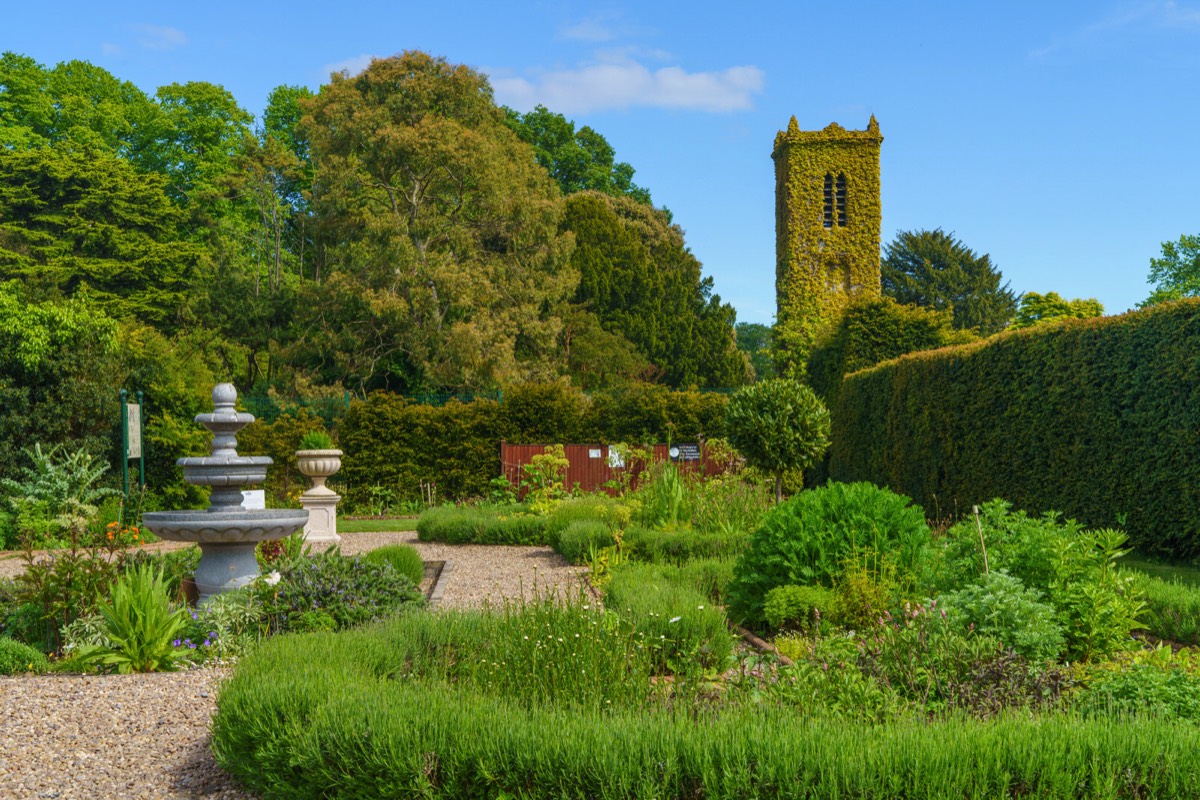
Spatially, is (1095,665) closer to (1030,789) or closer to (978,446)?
(1030,789)

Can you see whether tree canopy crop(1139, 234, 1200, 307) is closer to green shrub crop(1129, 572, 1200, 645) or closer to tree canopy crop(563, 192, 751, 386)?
tree canopy crop(563, 192, 751, 386)

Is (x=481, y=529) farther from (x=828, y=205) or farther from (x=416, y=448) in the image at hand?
(x=828, y=205)

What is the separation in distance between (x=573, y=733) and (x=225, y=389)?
5.39 m

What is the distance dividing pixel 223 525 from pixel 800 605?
4.00 m

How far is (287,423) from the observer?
1841 cm

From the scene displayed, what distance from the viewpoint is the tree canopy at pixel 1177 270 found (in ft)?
124

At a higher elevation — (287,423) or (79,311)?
(79,311)

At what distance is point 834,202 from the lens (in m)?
31.7

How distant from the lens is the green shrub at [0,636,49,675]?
5832mm

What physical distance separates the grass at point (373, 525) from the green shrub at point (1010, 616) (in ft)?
38.2

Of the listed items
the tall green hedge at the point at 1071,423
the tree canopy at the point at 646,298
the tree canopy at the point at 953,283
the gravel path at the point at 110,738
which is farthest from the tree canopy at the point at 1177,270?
the gravel path at the point at 110,738

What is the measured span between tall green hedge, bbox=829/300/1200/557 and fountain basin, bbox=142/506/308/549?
775 centimetres

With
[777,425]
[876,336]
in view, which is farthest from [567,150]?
[777,425]

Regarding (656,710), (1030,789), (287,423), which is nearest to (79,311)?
(287,423)
